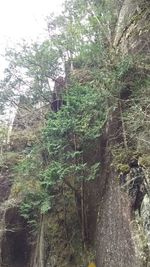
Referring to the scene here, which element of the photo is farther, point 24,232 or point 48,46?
point 24,232

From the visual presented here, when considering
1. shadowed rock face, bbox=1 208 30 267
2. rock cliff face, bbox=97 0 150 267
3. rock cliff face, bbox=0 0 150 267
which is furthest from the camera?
shadowed rock face, bbox=1 208 30 267

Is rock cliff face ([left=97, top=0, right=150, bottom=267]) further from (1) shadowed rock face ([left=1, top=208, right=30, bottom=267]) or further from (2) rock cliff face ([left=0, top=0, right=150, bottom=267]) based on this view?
(1) shadowed rock face ([left=1, top=208, right=30, bottom=267])

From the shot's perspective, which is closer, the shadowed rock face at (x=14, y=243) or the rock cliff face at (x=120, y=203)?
the rock cliff face at (x=120, y=203)

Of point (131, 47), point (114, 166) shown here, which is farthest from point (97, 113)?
point (131, 47)

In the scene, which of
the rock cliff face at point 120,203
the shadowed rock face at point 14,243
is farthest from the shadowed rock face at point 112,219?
the shadowed rock face at point 14,243

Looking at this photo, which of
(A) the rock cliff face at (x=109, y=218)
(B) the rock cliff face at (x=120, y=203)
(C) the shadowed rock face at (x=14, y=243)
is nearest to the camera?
(A) the rock cliff face at (x=109, y=218)

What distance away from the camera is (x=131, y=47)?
357 inches

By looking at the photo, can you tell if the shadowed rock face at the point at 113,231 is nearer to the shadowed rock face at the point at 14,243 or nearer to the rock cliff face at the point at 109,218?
the rock cliff face at the point at 109,218

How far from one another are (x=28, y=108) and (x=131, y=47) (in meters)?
4.84

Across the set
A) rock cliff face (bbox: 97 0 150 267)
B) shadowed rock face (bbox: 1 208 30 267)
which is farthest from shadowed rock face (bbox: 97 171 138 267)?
shadowed rock face (bbox: 1 208 30 267)

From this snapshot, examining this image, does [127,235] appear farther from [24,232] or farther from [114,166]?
[24,232]

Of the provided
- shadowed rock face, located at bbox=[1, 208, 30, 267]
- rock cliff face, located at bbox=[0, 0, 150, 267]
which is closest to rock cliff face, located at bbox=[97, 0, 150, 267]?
rock cliff face, located at bbox=[0, 0, 150, 267]

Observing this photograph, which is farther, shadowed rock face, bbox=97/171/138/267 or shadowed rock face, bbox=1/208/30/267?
shadowed rock face, bbox=1/208/30/267

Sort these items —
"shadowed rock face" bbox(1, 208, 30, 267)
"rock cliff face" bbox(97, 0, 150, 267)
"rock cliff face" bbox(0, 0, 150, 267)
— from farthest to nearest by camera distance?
"shadowed rock face" bbox(1, 208, 30, 267)
"rock cliff face" bbox(97, 0, 150, 267)
"rock cliff face" bbox(0, 0, 150, 267)
